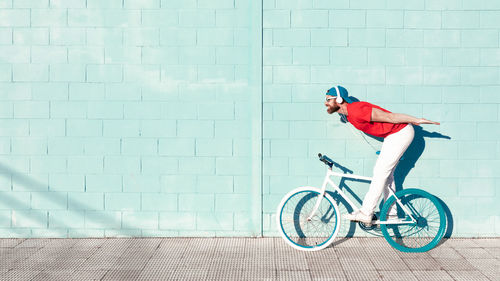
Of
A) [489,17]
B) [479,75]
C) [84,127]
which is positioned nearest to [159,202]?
[84,127]

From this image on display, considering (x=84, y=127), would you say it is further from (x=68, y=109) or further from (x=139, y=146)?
(x=139, y=146)

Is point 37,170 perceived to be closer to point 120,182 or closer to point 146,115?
point 120,182

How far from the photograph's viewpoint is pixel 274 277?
4.64 meters

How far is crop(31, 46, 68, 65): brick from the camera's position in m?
5.71

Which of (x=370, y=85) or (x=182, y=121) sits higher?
(x=370, y=85)

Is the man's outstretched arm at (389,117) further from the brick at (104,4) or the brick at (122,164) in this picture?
the brick at (104,4)

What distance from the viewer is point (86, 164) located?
5.82 meters

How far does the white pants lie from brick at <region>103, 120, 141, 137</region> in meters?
2.78

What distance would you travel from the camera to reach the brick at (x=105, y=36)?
224 inches

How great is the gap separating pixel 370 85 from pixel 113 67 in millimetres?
3037

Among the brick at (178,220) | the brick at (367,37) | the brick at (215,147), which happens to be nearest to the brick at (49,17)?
the brick at (215,147)

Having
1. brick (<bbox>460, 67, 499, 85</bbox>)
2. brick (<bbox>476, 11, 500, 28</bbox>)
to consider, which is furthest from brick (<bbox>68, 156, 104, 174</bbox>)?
brick (<bbox>476, 11, 500, 28</bbox>)

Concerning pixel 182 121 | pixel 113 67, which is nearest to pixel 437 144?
pixel 182 121

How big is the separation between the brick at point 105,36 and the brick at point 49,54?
0.35 meters
